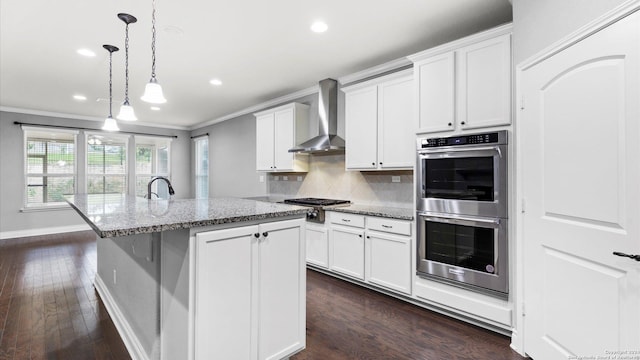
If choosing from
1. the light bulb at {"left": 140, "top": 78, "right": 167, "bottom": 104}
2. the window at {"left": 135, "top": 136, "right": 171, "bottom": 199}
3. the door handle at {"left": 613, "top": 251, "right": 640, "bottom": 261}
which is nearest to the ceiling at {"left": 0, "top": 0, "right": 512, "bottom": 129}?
the light bulb at {"left": 140, "top": 78, "right": 167, "bottom": 104}

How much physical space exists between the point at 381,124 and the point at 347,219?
1.13 meters

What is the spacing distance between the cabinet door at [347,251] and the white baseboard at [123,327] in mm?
2056

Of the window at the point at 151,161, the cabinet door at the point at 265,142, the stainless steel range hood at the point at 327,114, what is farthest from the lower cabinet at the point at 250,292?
the window at the point at 151,161

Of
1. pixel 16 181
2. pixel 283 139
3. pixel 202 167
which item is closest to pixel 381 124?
pixel 283 139

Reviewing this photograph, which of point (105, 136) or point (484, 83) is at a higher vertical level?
point (105, 136)

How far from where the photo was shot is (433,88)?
2611 millimetres

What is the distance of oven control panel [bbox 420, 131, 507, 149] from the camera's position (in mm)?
2185

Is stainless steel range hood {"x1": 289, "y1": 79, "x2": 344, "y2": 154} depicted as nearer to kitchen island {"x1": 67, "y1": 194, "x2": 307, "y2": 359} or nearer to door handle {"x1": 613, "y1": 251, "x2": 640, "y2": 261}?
kitchen island {"x1": 67, "y1": 194, "x2": 307, "y2": 359}

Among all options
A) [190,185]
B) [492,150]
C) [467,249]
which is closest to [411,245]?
[467,249]

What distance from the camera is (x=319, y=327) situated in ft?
7.84

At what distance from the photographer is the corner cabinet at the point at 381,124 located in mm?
3021

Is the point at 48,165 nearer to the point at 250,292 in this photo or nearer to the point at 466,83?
the point at 250,292

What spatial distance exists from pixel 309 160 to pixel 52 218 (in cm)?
588

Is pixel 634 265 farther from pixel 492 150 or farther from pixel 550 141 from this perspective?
pixel 492 150
